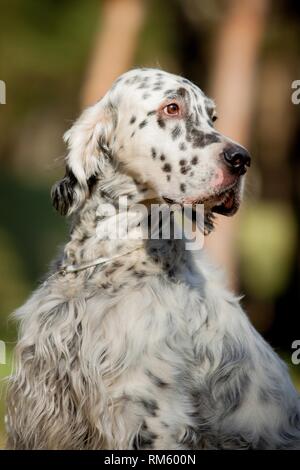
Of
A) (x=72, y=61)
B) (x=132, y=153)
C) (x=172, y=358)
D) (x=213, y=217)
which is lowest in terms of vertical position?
(x=172, y=358)

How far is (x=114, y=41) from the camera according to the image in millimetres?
12188

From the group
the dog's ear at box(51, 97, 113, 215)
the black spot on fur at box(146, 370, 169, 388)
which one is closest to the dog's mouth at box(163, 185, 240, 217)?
the dog's ear at box(51, 97, 113, 215)

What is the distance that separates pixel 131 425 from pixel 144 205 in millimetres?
1047

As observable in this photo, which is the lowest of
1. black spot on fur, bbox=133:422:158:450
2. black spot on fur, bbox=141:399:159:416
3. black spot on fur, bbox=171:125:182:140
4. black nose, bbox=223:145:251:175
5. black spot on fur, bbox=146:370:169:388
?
black spot on fur, bbox=133:422:158:450

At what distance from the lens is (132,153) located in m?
4.45

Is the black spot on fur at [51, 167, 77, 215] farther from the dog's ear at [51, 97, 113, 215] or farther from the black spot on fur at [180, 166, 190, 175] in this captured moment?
the black spot on fur at [180, 166, 190, 175]

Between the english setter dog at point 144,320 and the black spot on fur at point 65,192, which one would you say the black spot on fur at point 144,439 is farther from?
the black spot on fur at point 65,192

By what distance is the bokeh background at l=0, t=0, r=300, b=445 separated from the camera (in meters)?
11.6

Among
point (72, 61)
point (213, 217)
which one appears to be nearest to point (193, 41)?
point (72, 61)

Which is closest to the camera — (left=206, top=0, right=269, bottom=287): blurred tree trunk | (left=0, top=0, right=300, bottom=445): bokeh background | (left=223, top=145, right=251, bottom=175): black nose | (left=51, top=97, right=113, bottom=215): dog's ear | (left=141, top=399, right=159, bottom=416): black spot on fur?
(left=141, top=399, right=159, bottom=416): black spot on fur

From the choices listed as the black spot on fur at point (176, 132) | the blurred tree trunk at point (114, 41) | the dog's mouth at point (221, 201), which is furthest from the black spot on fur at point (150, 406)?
the blurred tree trunk at point (114, 41)

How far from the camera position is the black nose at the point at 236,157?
4227mm

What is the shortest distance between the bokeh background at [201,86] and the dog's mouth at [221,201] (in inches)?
206
